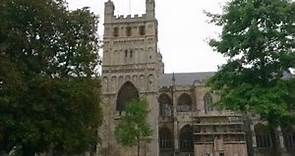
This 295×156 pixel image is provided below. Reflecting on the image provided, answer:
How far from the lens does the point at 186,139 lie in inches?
2019

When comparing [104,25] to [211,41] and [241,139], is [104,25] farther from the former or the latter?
[211,41]

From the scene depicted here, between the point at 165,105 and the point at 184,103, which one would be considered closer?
the point at 165,105

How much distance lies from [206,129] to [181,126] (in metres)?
4.54

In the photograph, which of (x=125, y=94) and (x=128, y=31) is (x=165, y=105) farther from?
(x=128, y=31)

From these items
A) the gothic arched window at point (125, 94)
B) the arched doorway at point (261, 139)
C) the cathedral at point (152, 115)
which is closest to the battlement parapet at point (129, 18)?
the cathedral at point (152, 115)

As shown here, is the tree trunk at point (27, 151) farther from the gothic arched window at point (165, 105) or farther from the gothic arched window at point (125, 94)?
the gothic arched window at point (165, 105)

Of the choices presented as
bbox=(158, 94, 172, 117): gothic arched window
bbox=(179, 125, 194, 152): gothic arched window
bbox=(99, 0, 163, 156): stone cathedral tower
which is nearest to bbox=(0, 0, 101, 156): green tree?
bbox=(99, 0, 163, 156): stone cathedral tower

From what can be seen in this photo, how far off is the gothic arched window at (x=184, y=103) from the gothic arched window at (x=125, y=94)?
890 cm

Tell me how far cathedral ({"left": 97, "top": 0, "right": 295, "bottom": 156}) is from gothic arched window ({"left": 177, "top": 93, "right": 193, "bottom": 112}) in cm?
158

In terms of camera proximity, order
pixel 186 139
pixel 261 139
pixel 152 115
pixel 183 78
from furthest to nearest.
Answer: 1. pixel 183 78
2. pixel 261 139
3. pixel 186 139
4. pixel 152 115

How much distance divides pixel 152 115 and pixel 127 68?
7.37m

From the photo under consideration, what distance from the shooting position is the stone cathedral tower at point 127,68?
48.1 m

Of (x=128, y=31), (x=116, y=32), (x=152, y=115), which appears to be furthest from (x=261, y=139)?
(x=116, y=32)

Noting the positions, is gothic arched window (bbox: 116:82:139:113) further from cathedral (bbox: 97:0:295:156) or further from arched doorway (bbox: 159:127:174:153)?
arched doorway (bbox: 159:127:174:153)
